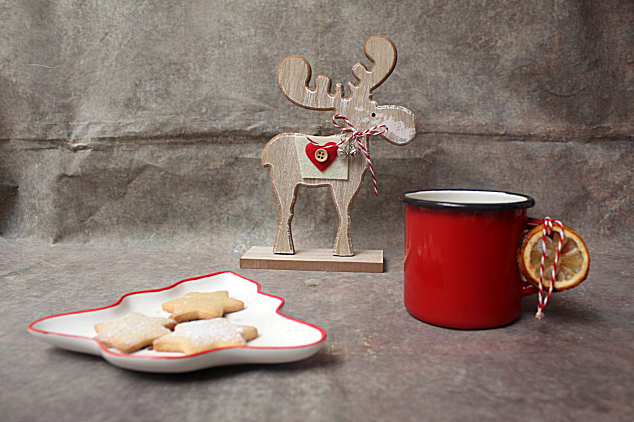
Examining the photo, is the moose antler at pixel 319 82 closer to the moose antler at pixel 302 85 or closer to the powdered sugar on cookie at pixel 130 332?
the moose antler at pixel 302 85

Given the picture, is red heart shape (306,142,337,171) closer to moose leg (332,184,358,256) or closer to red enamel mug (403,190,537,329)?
moose leg (332,184,358,256)

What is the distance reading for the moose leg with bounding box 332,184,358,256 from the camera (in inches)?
40.5

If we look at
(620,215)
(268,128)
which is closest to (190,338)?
(268,128)

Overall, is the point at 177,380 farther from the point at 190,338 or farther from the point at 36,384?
the point at 36,384

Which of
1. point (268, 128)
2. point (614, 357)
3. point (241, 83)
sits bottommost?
point (614, 357)

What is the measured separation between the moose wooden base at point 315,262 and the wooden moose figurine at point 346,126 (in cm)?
3

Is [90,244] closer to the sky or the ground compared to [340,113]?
closer to the ground

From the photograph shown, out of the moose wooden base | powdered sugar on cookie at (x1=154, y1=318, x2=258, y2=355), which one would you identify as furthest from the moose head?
powdered sugar on cookie at (x1=154, y1=318, x2=258, y2=355)

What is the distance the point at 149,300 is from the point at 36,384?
0.21 meters

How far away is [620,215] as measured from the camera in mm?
1192

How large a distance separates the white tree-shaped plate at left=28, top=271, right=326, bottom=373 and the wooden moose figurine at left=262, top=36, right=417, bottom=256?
323 mm

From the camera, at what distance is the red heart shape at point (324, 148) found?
1004 millimetres

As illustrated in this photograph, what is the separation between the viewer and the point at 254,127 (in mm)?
1221

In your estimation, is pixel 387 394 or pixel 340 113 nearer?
pixel 387 394
